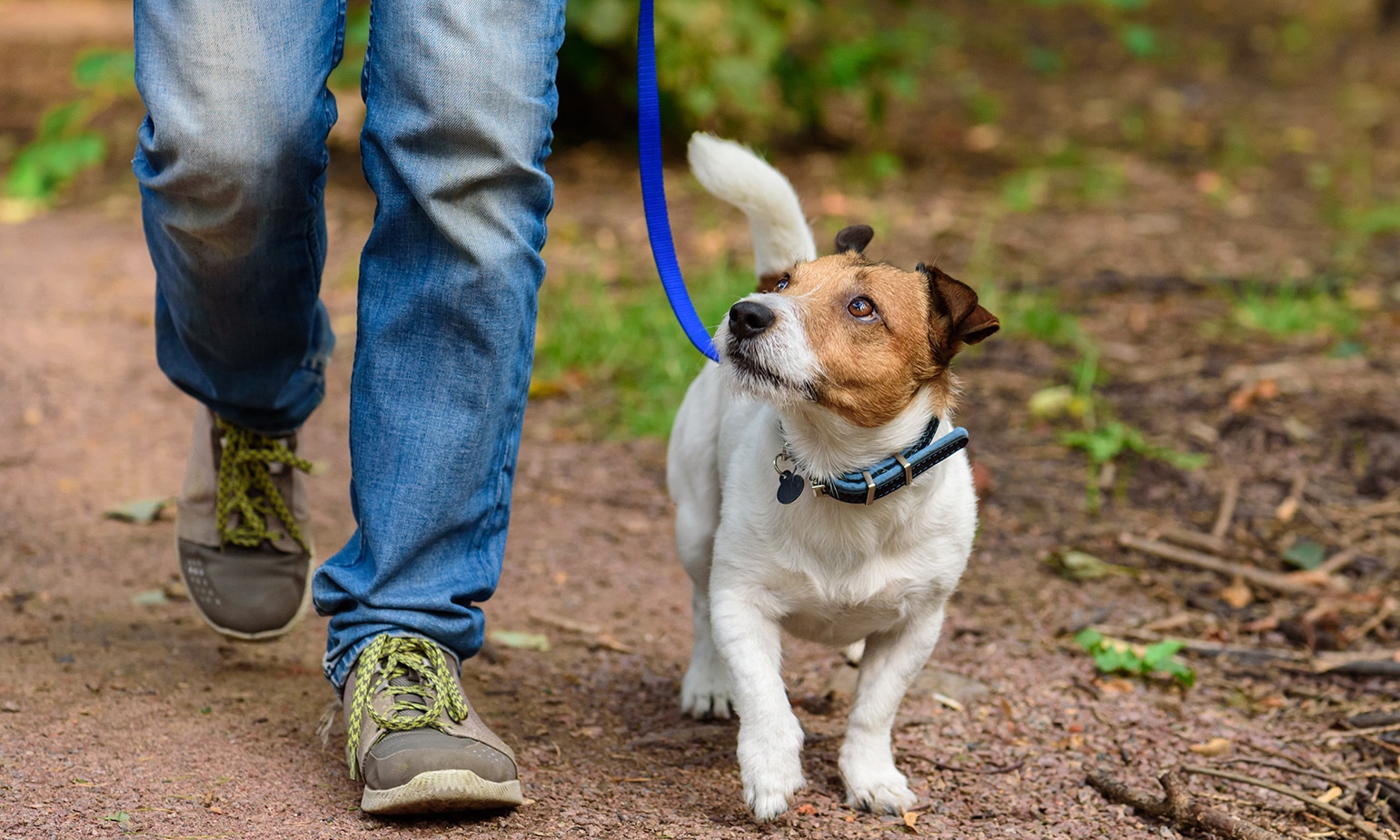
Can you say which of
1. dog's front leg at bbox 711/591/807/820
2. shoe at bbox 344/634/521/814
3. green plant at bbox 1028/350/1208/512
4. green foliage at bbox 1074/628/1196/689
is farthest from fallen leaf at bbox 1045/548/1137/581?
shoe at bbox 344/634/521/814

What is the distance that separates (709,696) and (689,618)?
633 mm

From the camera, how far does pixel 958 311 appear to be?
2500 millimetres

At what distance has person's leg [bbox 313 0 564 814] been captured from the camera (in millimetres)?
2207

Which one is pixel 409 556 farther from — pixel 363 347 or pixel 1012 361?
pixel 1012 361

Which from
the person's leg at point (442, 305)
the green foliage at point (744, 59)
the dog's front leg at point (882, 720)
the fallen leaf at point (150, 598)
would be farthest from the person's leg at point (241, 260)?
the green foliage at point (744, 59)

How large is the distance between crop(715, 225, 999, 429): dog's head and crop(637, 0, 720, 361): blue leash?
0.20 metres

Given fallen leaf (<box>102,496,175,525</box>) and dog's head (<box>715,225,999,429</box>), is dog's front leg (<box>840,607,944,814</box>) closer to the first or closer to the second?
dog's head (<box>715,225,999,429</box>)

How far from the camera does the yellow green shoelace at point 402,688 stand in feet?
7.50

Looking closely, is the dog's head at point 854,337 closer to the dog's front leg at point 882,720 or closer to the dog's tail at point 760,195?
the dog's tail at point 760,195

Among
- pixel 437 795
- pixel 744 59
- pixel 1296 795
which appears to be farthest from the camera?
pixel 744 59

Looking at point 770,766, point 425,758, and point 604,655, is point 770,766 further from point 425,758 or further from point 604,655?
point 604,655

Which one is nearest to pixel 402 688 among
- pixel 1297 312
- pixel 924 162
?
pixel 1297 312

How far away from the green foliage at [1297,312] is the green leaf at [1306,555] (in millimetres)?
1657

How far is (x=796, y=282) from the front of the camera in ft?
8.53
